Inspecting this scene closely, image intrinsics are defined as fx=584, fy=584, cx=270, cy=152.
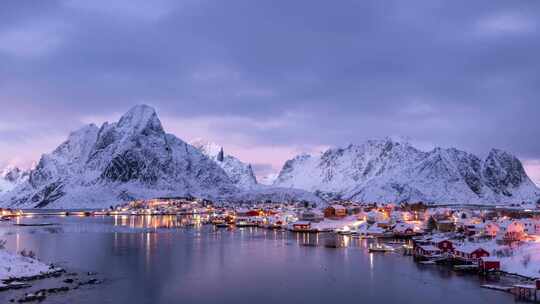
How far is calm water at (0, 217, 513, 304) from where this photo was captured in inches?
1604

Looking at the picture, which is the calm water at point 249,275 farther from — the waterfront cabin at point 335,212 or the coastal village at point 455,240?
the waterfront cabin at point 335,212

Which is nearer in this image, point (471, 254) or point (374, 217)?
point (471, 254)

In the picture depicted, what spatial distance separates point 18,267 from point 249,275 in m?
18.5

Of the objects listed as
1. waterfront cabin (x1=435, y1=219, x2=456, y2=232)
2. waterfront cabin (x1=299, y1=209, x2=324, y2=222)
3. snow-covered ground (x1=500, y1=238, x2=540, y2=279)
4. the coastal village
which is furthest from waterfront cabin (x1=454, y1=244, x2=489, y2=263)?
waterfront cabin (x1=299, y1=209, x2=324, y2=222)

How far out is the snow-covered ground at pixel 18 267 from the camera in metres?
43.4

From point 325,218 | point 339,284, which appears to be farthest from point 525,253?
point 325,218

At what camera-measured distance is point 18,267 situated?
45.3m

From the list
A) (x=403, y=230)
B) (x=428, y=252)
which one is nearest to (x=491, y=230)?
(x=403, y=230)

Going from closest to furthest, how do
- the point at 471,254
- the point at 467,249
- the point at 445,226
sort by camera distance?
→ the point at 471,254
the point at 467,249
the point at 445,226

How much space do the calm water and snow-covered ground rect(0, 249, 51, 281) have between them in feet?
15.4

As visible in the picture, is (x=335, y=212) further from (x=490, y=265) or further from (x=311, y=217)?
(x=490, y=265)

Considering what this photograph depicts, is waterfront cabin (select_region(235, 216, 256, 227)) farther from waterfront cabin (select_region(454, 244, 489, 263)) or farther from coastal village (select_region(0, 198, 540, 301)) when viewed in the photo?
waterfront cabin (select_region(454, 244, 489, 263))

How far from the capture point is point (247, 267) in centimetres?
5556

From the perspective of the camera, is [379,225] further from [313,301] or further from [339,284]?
[313,301]
